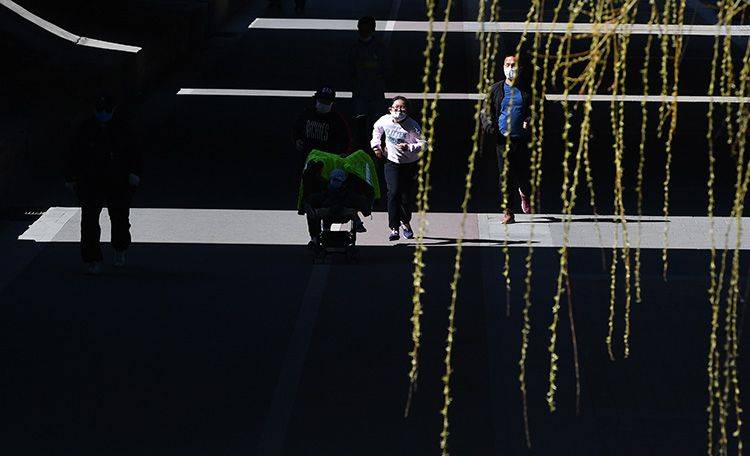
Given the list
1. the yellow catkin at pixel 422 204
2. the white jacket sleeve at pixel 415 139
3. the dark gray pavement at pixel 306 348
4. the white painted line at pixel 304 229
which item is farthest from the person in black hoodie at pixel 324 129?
the yellow catkin at pixel 422 204

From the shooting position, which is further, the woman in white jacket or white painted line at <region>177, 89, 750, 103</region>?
white painted line at <region>177, 89, 750, 103</region>

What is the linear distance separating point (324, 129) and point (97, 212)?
2.34 m

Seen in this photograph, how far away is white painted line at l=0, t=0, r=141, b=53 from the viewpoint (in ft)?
84.8

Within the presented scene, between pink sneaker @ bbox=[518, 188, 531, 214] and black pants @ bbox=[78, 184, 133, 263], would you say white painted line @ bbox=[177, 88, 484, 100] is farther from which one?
black pants @ bbox=[78, 184, 133, 263]

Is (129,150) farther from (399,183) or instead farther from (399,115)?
(399,183)

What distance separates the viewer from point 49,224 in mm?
15875

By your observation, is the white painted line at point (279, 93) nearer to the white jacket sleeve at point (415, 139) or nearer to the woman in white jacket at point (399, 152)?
the woman in white jacket at point (399, 152)

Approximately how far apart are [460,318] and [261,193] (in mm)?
5733

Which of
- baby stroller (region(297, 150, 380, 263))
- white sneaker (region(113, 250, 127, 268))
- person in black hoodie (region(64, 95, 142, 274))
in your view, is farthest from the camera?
white sneaker (region(113, 250, 127, 268))

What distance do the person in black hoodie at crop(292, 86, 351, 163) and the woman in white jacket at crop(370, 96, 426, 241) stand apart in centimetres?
33

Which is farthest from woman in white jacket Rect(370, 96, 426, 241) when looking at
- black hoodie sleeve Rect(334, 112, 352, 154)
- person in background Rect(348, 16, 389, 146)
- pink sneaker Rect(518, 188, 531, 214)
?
person in background Rect(348, 16, 389, 146)

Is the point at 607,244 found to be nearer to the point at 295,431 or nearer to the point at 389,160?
the point at 389,160

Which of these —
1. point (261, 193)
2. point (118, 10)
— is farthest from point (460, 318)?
point (118, 10)

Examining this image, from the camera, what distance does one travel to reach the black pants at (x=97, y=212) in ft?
43.8
